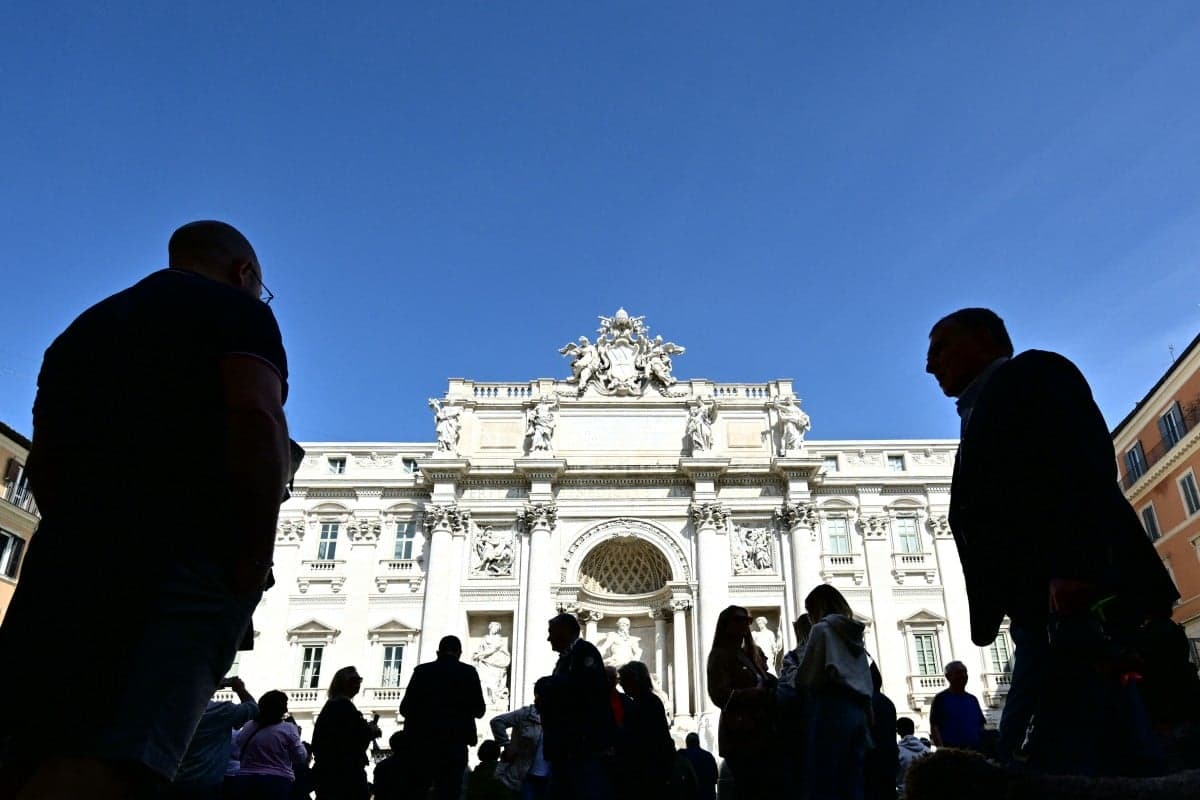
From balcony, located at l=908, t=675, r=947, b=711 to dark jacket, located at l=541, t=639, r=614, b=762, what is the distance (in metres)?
25.7

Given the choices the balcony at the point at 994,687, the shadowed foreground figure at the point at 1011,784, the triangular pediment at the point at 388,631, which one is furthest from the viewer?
→ the triangular pediment at the point at 388,631

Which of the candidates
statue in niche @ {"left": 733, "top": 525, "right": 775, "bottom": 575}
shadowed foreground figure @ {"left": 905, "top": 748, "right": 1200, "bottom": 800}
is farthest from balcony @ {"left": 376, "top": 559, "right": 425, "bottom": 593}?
shadowed foreground figure @ {"left": 905, "top": 748, "right": 1200, "bottom": 800}

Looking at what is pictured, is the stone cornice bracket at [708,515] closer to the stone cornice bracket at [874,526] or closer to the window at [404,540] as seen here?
the stone cornice bracket at [874,526]

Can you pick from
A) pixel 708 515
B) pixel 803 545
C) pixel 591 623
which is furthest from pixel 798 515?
pixel 591 623

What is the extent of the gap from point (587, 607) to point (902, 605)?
1182 centimetres

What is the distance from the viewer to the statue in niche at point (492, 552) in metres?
30.2

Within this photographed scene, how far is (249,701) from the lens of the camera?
7773 mm

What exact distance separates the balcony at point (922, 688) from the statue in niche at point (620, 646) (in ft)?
31.6

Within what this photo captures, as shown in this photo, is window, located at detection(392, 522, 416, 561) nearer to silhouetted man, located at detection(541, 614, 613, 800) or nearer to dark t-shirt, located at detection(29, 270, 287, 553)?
silhouetted man, located at detection(541, 614, 613, 800)

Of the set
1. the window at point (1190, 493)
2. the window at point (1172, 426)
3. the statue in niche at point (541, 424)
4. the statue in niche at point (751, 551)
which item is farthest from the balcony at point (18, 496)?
the window at point (1172, 426)

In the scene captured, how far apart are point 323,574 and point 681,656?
13.6 metres

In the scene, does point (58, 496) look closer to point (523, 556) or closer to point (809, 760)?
point (809, 760)

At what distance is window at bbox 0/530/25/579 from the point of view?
77.8 feet

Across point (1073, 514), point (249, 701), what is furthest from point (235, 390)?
point (249, 701)
